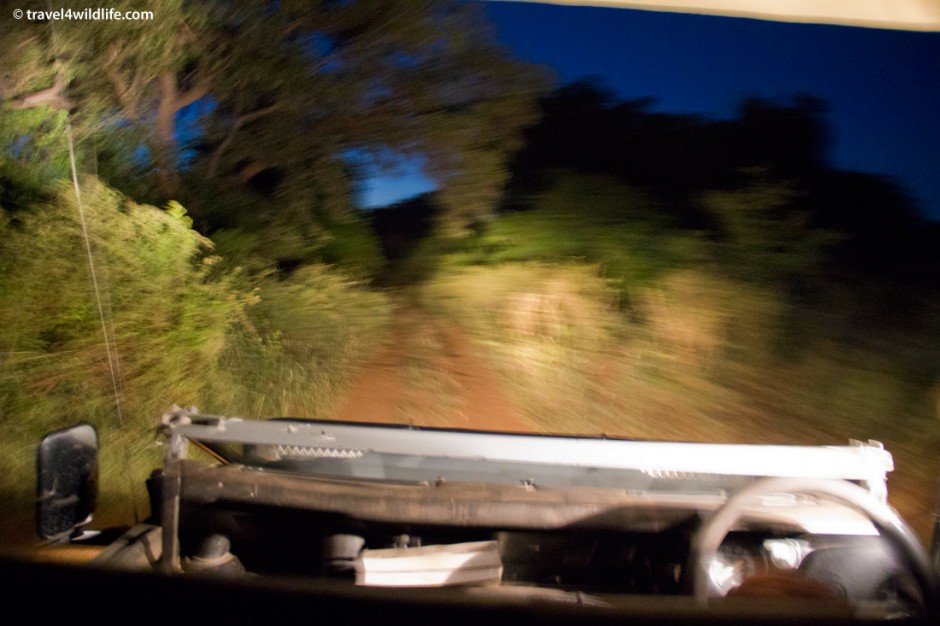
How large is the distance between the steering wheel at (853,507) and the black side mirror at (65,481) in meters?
2.32

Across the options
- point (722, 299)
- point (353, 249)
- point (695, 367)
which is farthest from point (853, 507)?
point (353, 249)

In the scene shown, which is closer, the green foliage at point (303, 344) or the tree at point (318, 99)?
the green foliage at point (303, 344)

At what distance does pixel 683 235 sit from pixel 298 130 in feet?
17.7

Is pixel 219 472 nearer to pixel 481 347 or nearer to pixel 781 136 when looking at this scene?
pixel 481 347

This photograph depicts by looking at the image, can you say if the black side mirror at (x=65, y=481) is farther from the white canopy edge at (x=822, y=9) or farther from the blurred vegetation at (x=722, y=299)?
the blurred vegetation at (x=722, y=299)

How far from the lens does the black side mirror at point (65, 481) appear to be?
282 centimetres

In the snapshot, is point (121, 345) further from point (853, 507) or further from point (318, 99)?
point (853, 507)

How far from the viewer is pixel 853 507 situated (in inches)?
93.4

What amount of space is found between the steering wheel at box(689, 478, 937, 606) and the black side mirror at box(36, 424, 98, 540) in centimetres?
232

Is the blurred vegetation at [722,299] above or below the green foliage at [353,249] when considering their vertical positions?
below

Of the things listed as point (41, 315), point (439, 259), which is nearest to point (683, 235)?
point (439, 259)

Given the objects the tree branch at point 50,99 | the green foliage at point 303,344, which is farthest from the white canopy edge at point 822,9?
the tree branch at point 50,99

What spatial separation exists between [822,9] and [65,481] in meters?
4.02

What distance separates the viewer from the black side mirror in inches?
111
